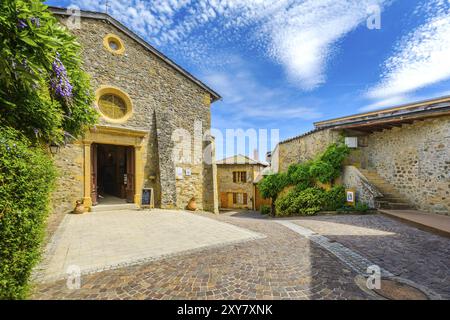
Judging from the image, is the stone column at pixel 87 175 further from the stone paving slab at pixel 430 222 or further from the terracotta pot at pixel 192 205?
the stone paving slab at pixel 430 222

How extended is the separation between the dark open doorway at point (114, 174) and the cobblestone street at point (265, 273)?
671 cm

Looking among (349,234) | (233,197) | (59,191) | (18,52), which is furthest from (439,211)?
(233,197)

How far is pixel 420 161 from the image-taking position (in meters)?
7.36

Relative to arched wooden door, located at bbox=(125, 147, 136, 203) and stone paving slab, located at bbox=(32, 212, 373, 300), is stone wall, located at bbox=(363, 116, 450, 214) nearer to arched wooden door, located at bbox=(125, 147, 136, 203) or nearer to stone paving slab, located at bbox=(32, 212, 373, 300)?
stone paving slab, located at bbox=(32, 212, 373, 300)

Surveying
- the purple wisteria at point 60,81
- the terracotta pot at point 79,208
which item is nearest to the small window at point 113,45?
the purple wisteria at point 60,81

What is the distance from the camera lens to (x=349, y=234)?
498cm

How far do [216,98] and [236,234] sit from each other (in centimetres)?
904

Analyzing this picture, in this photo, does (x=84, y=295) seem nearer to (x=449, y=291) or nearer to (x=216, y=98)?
(x=449, y=291)

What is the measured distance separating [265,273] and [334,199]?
23.6 ft

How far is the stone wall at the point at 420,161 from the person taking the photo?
21.9 feet

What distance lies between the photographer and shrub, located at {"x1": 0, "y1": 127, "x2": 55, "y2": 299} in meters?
2.00

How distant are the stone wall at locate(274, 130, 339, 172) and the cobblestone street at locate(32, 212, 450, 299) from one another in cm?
679

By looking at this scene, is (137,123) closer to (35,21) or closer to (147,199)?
(147,199)

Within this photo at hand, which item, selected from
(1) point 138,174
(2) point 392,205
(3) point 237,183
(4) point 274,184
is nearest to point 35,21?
(1) point 138,174
